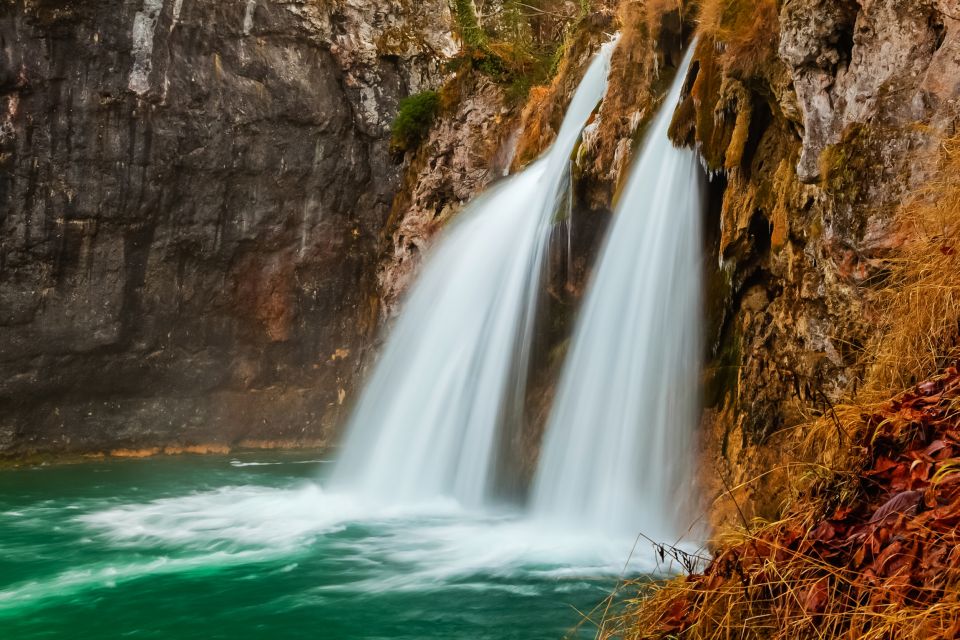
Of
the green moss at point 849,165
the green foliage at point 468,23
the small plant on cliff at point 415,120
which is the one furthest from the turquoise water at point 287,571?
the green foliage at point 468,23

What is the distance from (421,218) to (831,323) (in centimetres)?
910

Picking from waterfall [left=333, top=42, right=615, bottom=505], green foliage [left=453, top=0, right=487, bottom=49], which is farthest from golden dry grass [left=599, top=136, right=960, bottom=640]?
green foliage [left=453, top=0, right=487, bottom=49]

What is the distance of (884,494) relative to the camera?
271cm

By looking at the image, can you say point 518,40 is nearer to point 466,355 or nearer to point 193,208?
point 193,208

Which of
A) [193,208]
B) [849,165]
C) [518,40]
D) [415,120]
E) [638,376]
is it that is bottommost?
[638,376]

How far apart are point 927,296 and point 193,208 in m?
12.0

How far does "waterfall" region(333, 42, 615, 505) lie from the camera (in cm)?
865

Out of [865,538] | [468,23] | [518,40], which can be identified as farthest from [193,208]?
[865,538]

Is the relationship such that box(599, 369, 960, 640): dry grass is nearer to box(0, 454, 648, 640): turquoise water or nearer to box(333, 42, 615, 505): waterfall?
box(0, 454, 648, 640): turquoise water

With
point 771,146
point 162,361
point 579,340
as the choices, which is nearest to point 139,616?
point 579,340

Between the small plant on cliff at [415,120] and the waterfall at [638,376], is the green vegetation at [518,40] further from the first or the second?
the waterfall at [638,376]

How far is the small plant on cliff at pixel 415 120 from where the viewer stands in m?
14.2

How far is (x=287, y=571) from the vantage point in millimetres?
6418

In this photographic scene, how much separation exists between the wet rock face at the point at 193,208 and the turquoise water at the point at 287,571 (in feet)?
12.3
